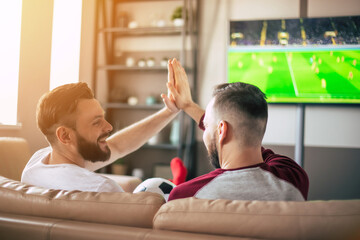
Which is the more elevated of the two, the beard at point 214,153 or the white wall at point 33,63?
the white wall at point 33,63

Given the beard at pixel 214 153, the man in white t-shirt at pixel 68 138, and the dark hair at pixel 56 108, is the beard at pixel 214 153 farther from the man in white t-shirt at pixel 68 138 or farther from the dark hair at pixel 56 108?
the dark hair at pixel 56 108

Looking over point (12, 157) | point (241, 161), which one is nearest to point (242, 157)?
point (241, 161)

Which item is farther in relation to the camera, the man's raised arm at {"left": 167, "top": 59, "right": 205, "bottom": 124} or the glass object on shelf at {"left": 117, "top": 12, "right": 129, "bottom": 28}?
the glass object on shelf at {"left": 117, "top": 12, "right": 129, "bottom": 28}

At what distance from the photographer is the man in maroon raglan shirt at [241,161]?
0.98 metres

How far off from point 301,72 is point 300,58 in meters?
0.15

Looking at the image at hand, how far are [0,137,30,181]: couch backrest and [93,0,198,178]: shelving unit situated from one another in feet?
6.35

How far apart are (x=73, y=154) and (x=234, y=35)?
9.56 feet

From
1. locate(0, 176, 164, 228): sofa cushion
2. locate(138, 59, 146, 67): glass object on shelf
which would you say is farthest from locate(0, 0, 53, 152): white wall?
locate(0, 176, 164, 228): sofa cushion

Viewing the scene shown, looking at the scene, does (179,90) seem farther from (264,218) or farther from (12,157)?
(12,157)

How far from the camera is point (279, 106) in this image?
3979 millimetres

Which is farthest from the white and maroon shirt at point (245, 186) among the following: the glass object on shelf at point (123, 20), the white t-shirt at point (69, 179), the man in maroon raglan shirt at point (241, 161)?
the glass object on shelf at point (123, 20)

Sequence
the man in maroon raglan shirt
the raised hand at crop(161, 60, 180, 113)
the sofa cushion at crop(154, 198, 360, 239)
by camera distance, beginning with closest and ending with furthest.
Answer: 1. the sofa cushion at crop(154, 198, 360, 239)
2. the man in maroon raglan shirt
3. the raised hand at crop(161, 60, 180, 113)

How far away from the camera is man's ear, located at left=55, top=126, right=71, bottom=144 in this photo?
1368 mm

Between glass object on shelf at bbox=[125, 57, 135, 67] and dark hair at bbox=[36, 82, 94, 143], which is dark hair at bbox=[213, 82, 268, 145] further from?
glass object on shelf at bbox=[125, 57, 135, 67]
